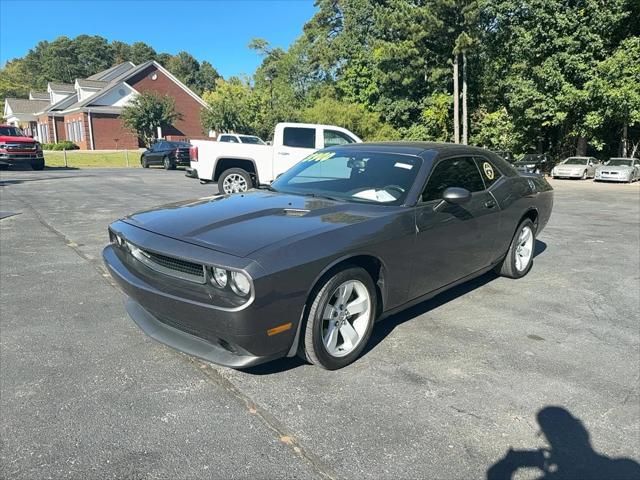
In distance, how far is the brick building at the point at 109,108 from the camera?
137 ft

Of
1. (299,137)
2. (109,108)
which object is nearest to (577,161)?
(299,137)

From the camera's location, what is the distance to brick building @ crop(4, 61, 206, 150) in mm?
41844

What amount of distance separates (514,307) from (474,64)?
112ft

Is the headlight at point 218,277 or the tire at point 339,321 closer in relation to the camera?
the headlight at point 218,277

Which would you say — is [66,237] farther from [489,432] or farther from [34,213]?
[489,432]

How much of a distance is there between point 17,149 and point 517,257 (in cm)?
2321

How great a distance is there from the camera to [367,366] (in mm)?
3453

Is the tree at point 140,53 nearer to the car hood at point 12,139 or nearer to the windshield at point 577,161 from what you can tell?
the car hood at point 12,139

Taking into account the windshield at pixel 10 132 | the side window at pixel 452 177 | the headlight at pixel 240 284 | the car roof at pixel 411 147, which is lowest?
the headlight at pixel 240 284

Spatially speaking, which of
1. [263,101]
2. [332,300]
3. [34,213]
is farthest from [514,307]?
[263,101]

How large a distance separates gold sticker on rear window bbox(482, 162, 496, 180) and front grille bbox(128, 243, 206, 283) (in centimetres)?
335

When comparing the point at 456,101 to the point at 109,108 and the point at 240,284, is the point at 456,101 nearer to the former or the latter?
the point at 109,108

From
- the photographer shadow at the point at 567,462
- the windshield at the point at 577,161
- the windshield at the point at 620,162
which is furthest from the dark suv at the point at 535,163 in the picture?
the photographer shadow at the point at 567,462

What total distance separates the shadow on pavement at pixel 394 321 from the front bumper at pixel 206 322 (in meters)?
0.37
